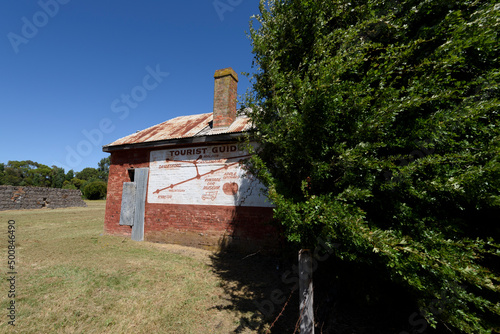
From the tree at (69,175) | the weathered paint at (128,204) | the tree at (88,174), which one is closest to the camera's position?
the weathered paint at (128,204)

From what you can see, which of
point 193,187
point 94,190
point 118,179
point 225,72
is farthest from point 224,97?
point 94,190

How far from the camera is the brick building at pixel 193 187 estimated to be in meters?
6.85

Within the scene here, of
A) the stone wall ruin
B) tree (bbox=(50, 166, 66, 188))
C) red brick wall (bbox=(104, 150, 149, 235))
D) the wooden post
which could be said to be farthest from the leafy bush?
the wooden post

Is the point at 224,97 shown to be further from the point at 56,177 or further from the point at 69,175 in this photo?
the point at 69,175

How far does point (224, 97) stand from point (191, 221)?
488 cm

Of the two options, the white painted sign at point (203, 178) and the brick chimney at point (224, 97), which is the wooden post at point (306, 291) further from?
the brick chimney at point (224, 97)

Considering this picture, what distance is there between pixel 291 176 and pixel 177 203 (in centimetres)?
589

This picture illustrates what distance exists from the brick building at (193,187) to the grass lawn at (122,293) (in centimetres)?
107

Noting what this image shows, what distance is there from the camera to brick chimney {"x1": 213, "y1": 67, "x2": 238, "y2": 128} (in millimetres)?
8344

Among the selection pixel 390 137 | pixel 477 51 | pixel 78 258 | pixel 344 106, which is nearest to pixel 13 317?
pixel 78 258

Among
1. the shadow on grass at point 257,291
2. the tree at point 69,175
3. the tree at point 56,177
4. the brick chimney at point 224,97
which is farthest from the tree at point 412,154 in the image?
the tree at point 69,175

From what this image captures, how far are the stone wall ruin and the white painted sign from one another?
19.1m

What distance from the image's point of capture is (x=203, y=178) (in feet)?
25.1

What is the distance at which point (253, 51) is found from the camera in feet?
12.1
